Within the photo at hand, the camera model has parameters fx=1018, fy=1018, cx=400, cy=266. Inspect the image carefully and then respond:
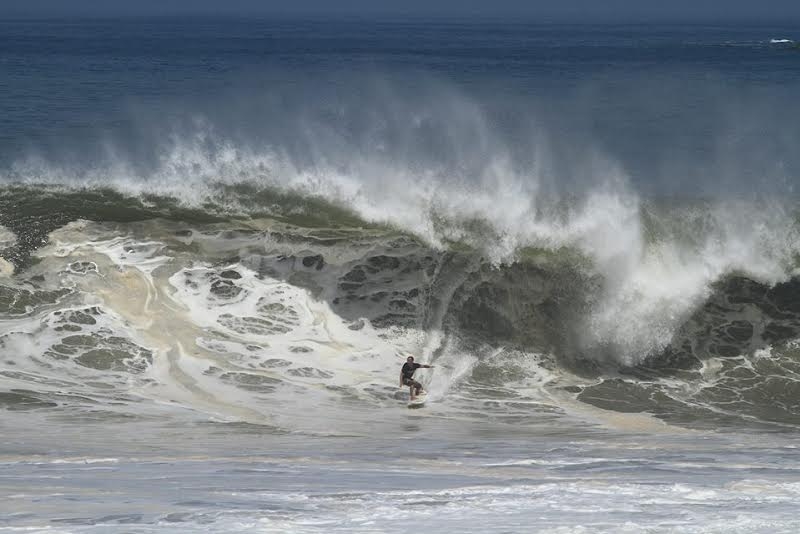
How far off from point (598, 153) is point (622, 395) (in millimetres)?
15452

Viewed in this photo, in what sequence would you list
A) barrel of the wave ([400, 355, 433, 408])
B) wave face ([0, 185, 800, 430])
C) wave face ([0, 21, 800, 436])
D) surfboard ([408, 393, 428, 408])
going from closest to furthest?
1. surfboard ([408, 393, 428, 408])
2. barrel of the wave ([400, 355, 433, 408])
3. wave face ([0, 185, 800, 430])
4. wave face ([0, 21, 800, 436])

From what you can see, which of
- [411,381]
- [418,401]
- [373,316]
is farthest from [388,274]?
[418,401]

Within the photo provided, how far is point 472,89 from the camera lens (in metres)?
43.9

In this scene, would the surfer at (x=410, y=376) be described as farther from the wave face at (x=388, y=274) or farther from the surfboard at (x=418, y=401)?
the wave face at (x=388, y=274)

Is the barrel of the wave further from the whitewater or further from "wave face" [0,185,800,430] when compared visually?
"wave face" [0,185,800,430]

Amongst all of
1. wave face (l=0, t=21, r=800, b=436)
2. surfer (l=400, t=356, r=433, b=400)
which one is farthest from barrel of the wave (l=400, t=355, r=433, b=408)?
wave face (l=0, t=21, r=800, b=436)

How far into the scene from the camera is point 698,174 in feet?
81.6

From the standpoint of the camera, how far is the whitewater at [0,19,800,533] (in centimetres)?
821

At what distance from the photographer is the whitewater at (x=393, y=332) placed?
821 centimetres

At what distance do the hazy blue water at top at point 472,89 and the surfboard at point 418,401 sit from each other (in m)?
12.1

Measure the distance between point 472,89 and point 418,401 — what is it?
3246 centimetres

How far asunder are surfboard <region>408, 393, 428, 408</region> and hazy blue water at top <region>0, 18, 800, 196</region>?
475 inches

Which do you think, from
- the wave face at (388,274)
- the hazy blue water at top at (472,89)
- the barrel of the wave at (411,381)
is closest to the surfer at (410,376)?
the barrel of the wave at (411,381)

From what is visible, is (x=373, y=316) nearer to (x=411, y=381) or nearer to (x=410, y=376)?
(x=410, y=376)
